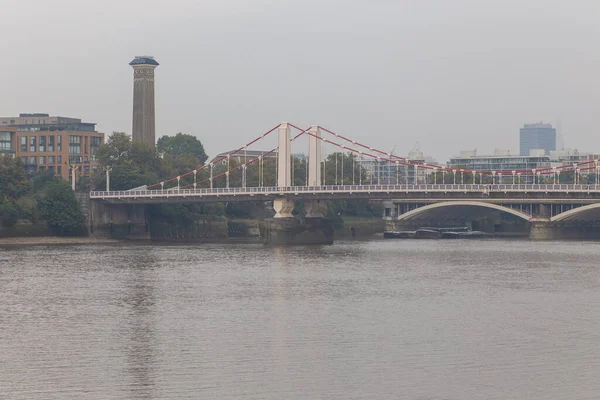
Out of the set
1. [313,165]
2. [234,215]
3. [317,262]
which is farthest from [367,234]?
[317,262]

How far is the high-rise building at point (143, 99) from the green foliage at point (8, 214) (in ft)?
160

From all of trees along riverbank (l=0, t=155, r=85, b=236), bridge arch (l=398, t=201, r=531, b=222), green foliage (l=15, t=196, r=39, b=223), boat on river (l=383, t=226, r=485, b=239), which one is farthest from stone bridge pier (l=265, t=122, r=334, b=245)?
bridge arch (l=398, t=201, r=531, b=222)

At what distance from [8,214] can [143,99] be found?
51541mm

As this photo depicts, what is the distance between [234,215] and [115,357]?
81.2 metres

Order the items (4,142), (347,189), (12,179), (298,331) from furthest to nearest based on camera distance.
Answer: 1. (4,142)
2. (12,179)
3. (347,189)
4. (298,331)

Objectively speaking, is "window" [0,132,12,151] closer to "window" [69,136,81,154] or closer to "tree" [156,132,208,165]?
"window" [69,136,81,154]

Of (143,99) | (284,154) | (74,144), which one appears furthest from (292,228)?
(74,144)

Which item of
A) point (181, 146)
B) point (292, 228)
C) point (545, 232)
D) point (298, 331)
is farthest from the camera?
point (181, 146)

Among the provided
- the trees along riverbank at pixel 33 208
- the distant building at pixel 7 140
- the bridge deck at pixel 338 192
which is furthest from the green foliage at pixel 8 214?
the distant building at pixel 7 140

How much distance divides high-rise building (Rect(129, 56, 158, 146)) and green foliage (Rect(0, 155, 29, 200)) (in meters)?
41.4

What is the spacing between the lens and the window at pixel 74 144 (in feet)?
443

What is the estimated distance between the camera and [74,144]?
13575 cm

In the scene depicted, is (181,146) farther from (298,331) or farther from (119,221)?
(298,331)

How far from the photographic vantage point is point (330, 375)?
2745 centimetres
